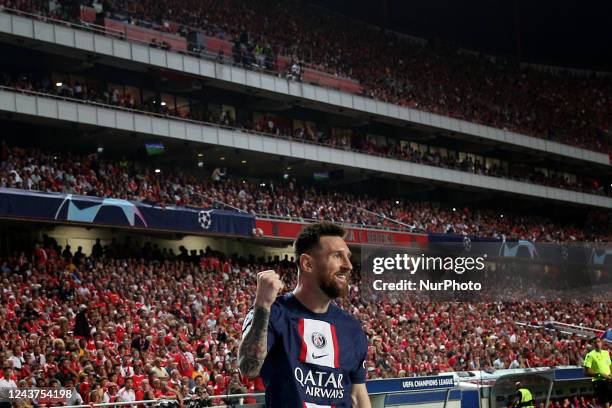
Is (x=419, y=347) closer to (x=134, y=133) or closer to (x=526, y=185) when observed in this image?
(x=134, y=133)

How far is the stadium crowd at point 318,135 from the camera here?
113 feet

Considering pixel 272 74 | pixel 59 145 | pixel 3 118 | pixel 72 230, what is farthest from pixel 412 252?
pixel 272 74

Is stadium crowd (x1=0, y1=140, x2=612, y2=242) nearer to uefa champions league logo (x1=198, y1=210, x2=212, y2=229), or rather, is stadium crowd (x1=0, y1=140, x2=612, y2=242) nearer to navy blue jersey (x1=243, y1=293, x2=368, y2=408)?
uefa champions league logo (x1=198, y1=210, x2=212, y2=229)

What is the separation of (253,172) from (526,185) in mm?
18363

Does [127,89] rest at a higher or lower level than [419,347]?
higher

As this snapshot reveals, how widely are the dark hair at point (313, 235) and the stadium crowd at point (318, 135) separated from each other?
2858cm

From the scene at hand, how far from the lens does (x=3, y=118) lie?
31.9m

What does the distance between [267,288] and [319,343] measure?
659mm

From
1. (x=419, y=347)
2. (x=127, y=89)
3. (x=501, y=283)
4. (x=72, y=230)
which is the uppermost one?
(x=127, y=89)

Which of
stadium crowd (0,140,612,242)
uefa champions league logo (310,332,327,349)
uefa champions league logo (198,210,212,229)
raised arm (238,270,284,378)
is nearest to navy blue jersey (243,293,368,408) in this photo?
uefa champions league logo (310,332,327,349)

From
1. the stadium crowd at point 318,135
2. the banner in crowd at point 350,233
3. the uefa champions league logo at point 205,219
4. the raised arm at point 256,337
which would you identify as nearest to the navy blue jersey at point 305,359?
the raised arm at point 256,337

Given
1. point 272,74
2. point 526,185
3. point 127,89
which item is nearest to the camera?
point 127,89

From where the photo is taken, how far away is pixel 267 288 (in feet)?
14.6

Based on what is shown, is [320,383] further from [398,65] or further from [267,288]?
[398,65]
